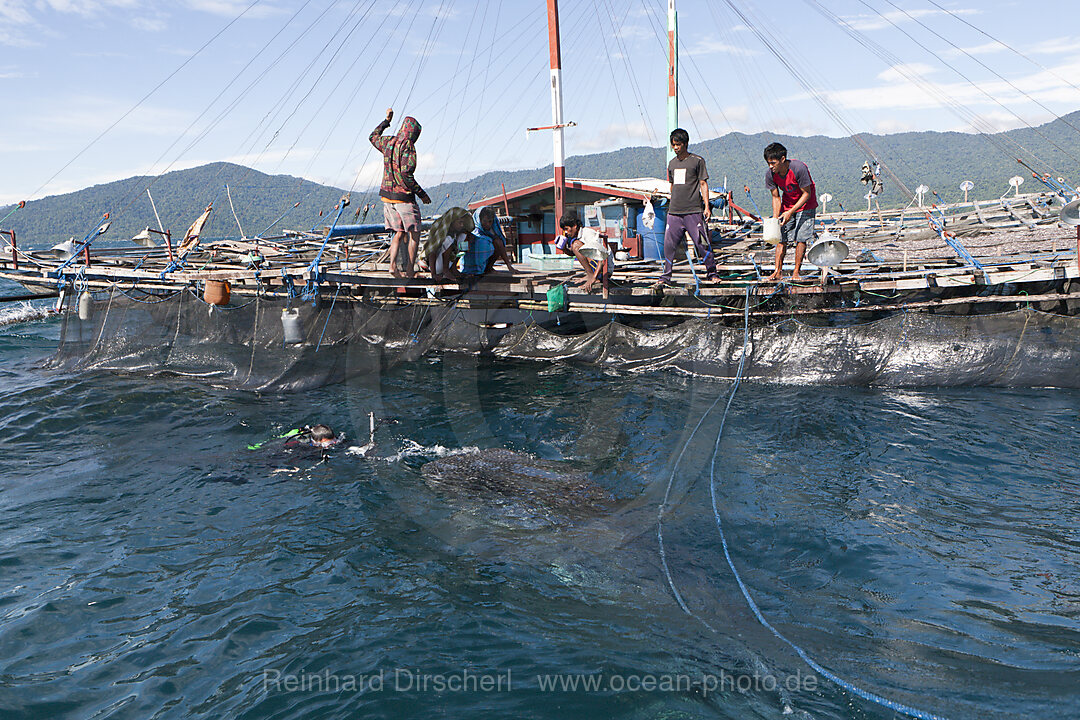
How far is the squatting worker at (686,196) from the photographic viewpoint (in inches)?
463

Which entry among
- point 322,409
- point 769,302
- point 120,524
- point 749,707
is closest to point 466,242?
point 322,409

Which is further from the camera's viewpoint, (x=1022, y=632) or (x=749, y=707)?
(x=1022, y=632)

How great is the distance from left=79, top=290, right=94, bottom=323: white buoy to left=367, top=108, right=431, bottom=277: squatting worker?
24.3 ft

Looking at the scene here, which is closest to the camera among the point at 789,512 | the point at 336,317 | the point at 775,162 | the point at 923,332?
the point at 789,512

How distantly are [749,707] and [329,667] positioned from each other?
316cm

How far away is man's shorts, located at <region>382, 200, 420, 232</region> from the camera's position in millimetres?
12227

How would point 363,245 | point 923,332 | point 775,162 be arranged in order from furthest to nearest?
1. point 363,245
2. point 923,332
3. point 775,162

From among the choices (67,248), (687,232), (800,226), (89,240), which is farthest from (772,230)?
(67,248)

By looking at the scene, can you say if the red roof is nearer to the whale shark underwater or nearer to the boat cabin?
the boat cabin

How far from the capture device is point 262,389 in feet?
43.8

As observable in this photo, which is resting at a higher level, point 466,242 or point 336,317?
point 466,242

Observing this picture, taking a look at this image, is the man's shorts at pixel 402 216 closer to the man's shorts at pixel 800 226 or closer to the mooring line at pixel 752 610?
the mooring line at pixel 752 610

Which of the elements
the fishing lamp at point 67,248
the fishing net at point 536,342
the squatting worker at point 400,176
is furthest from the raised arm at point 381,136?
the fishing lamp at point 67,248

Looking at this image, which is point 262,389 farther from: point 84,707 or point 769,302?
point 769,302
